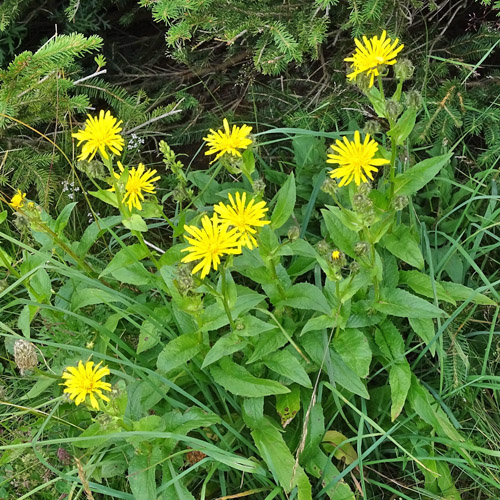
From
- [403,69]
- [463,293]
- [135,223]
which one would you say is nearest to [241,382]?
[135,223]

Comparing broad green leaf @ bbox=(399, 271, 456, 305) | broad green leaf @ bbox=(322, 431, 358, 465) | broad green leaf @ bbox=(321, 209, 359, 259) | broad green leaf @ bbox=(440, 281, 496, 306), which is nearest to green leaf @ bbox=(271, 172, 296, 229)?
broad green leaf @ bbox=(321, 209, 359, 259)

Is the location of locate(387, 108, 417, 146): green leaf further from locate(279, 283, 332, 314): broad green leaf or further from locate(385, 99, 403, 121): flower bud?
locate(279, 283, 332, 314): broad green leaf

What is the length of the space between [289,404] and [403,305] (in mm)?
483

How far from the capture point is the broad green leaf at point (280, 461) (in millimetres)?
1702

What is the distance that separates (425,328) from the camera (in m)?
1.82

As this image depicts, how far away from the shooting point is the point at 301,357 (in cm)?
188

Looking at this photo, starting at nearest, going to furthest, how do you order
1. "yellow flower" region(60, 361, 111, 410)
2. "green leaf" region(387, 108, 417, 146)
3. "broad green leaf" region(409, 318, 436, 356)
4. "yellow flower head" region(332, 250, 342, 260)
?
"yellow flower" region(60, 361, 111, 410)
"yellow flower head" region(332, 250, 342, 260)
"green leaf" region(387, 108, 417, 146)
"broad green leaf" region(409, 318, 436, 356)

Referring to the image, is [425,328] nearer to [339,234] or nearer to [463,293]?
[463,293]

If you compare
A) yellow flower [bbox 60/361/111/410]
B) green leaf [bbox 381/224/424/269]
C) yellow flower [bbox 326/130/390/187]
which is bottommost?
green leaf [bbox 381/224/424/269]

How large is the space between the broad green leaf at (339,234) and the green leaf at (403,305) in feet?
0.61

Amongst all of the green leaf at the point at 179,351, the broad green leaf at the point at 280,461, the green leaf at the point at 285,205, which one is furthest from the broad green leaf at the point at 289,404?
the green leaf at the point at 285,205

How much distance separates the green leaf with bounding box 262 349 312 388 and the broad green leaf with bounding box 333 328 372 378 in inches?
5.8

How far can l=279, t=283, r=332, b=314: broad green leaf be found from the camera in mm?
1782

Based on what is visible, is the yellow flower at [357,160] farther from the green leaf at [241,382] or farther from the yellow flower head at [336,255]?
the green leaf at [241,382]
